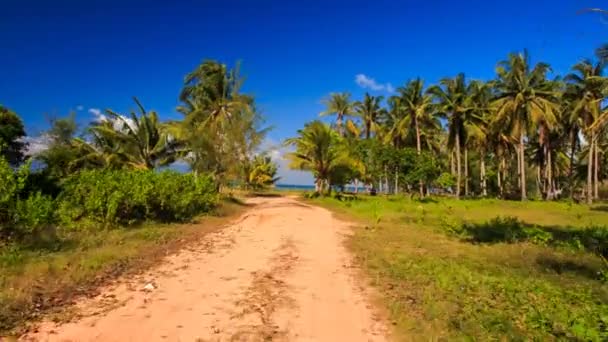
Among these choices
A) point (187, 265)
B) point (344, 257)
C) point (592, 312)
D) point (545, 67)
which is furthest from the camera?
point (545, 67)

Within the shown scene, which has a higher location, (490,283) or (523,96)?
(523,96)

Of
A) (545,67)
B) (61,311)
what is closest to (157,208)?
(61,311)

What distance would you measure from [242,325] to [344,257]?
5.18m

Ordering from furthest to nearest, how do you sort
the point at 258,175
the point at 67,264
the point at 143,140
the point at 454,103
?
the point at 258,175, the point at 454,103, the point at 143,140, the point at 67,264

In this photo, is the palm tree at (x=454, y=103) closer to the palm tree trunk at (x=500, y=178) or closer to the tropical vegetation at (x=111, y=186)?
the palm tree trunk at (x=500, y=178)

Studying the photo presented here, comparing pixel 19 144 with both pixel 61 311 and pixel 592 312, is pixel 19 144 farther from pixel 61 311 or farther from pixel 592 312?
pixel 592 312

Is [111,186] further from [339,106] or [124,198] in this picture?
[339,106]

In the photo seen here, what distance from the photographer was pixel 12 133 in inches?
1216

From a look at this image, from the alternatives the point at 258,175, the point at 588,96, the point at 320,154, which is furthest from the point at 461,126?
the point at 258,175

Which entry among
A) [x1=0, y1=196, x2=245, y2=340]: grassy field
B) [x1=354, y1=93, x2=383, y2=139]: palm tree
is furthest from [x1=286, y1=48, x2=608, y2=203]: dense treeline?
[x1=0, y1=196, x2=245, y2=340]: grassy field

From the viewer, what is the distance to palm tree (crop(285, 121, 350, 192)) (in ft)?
116

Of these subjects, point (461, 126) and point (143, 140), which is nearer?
point (143, 140)

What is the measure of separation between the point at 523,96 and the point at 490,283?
3620 cm

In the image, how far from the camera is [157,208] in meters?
15.8
